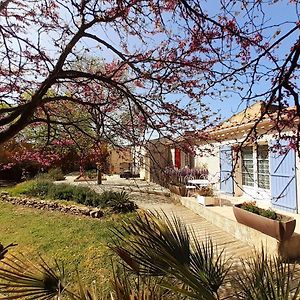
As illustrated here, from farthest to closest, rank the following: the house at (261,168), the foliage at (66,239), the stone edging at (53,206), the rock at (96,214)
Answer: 1. the stone edging at (53,206)
2. the rock at (96,214)
3. the house at (261,168)
4. the foliage at (66,239)

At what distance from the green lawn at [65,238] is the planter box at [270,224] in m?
3.66

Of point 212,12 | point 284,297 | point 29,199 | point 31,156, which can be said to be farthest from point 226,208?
point 29,199

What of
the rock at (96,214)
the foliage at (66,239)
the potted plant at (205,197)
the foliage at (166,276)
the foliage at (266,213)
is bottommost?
the foliage at (66,239)

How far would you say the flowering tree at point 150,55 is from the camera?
12.6 ft

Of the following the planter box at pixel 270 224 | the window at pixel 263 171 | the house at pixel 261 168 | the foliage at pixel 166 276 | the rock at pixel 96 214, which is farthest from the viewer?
the rock at pixel 96 214

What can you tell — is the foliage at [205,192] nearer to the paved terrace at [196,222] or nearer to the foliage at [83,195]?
the paved terrace at [196,222]

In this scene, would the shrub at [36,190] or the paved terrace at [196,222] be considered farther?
the shrub at [36,190]

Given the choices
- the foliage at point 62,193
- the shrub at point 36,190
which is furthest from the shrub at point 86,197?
the shrub at point 36,190

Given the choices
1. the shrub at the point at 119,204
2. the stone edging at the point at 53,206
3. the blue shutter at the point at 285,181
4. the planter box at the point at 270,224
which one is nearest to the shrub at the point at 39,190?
the stone edging at the point at 53,206

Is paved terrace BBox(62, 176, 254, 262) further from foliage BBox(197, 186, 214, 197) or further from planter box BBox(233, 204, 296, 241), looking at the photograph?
foliage BBox(197, 186, 214, 197)

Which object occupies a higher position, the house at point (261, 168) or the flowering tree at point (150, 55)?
the flowering tree at point (150, 55)

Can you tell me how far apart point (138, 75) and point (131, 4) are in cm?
120

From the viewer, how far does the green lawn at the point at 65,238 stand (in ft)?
22.8

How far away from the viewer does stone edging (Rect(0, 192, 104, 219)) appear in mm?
11771
